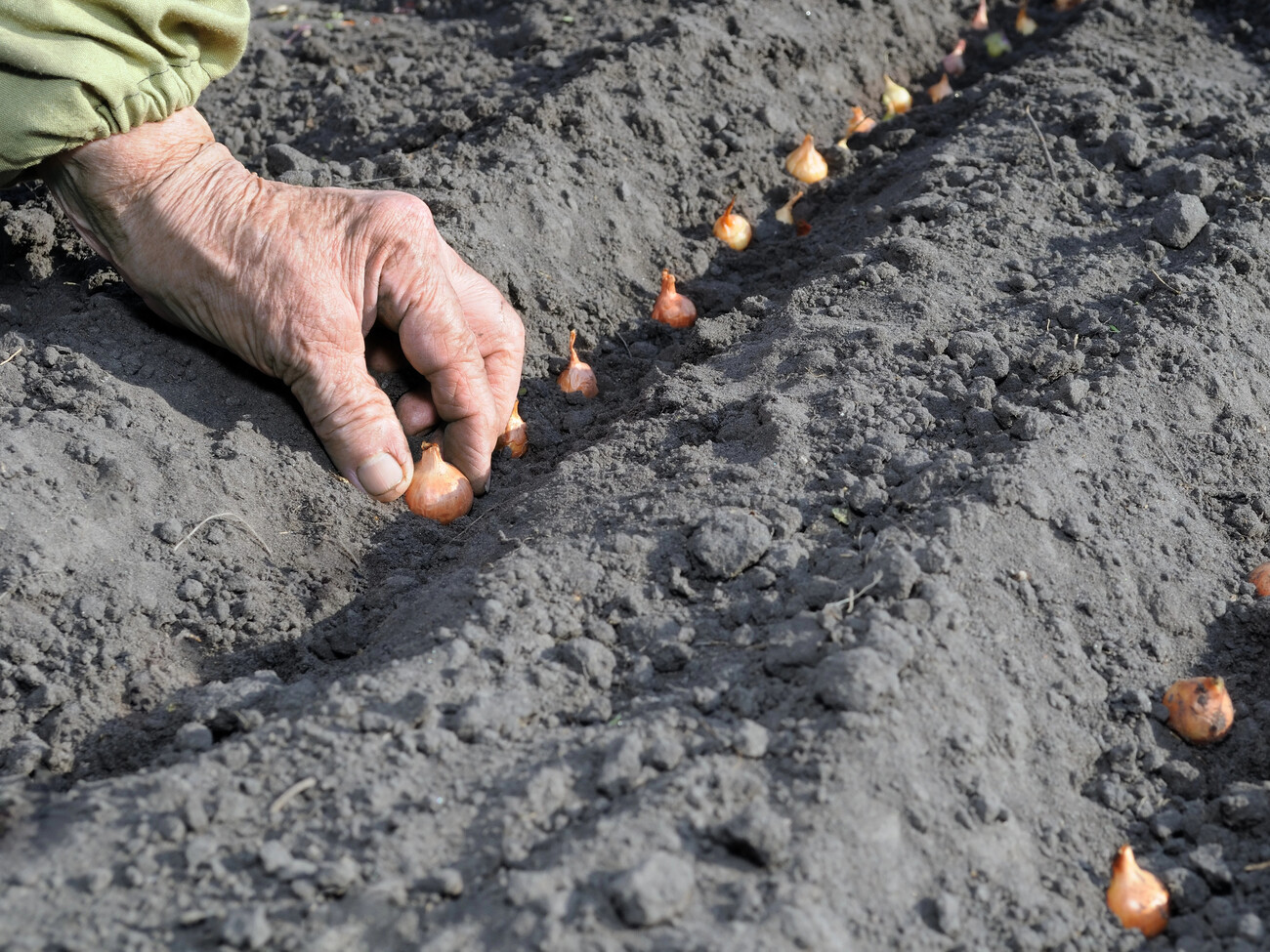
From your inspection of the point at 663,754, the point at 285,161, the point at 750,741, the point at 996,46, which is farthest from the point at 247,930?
the point at 996,46

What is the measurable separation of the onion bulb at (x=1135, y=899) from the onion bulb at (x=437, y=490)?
1742 mm

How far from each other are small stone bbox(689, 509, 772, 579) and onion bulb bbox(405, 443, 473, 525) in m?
0.78

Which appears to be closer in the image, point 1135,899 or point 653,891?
Result: point 653,891

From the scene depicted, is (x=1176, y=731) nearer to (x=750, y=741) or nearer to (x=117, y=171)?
(x=750, y=741)

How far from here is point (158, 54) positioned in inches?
107

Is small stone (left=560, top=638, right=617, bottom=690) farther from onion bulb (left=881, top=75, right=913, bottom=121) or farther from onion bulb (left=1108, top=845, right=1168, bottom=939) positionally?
onion bulb (left=881, top=75, right=913, bottom=121)

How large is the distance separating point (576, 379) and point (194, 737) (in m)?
1.63

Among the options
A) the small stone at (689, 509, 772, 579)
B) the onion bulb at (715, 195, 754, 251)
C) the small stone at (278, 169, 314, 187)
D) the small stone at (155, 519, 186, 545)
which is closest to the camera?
the small stone at (689, 509, 772, 579)

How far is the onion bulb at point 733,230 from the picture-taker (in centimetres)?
399

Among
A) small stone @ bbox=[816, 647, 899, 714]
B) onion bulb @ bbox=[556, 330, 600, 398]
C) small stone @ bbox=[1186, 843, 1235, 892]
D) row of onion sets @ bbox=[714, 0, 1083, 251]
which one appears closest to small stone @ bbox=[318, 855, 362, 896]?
small stone @ bbox=[816, 647, 899, 714]

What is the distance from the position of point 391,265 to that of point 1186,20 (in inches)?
168

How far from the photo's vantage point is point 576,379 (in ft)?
10.9

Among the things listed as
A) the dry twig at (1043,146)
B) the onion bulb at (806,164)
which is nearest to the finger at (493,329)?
the onion bulb at (806,164)

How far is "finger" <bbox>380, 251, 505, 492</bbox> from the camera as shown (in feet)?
9.18
